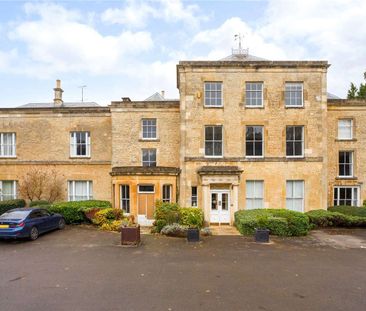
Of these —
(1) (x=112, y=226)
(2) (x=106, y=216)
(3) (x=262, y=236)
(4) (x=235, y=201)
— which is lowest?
(1) (x=112, y=226)

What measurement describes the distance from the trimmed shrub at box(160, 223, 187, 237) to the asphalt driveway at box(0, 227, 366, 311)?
0.89 meters

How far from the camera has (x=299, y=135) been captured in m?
18.8

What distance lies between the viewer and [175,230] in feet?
47.1

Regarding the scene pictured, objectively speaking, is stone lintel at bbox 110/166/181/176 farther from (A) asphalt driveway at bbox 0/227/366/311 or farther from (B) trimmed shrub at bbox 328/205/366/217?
(B) trimmed shrub at bbox 328/205/366/217

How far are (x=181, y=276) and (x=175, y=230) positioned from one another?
5.68m

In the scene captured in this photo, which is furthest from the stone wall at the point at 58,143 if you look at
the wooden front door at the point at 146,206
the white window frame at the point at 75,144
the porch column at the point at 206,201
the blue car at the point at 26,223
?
the porch column at the point at 206,201

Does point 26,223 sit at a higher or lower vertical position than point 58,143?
lower

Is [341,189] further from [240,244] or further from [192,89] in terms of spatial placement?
[192,89]

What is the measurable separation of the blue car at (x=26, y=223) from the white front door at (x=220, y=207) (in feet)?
33.4

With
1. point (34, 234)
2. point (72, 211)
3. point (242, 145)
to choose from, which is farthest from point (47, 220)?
point (242, 145)

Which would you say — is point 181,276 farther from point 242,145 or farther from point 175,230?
point 242,145

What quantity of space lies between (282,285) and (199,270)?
2760mm

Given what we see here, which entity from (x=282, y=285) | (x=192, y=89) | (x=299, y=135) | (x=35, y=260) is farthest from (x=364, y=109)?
(x=35, y=260)

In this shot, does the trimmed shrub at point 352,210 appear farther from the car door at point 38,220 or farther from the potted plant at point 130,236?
the car door at point 38,220
